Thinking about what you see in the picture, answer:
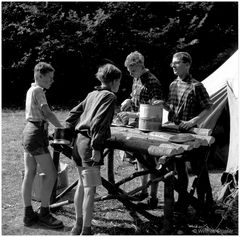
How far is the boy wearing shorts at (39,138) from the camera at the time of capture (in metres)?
4.21

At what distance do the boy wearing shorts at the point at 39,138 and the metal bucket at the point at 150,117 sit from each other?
809 mm

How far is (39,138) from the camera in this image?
422 cm

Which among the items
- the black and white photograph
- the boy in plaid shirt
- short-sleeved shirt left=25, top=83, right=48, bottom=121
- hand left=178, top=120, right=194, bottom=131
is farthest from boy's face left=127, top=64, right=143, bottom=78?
short-sleeved shirt left=25, top=83, right=48, bottom=121

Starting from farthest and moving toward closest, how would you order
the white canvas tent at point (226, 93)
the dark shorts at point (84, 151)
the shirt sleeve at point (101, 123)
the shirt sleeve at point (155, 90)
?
the white canvas tent at point (226, 93) → the shirt sleeve at point (155, 90) → the dark shorts at point (84, 151) → the shirt sleeve at point (101, 123)

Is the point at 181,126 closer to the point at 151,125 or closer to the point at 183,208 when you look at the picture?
the point at 151,125

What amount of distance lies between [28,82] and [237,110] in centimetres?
956

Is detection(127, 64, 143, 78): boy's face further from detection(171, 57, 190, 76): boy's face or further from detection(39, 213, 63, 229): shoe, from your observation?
detection(39, 213, 63, 229): shoe

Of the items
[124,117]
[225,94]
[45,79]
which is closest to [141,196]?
[124,117]

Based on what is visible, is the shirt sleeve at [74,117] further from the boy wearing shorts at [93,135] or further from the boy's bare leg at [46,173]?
the boy's bare leg at [46,173]

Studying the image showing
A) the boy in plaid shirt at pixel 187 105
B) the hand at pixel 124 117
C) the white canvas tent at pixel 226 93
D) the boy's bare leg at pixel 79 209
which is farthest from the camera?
the white canvas tent at pixel 226 93

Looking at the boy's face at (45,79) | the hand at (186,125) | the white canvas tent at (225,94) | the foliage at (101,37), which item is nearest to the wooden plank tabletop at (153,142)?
the hand at (186,125)

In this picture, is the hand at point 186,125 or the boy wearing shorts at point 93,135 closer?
the boy wearing shorts at point 93,135

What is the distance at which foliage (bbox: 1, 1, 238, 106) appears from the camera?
1355 centimetres

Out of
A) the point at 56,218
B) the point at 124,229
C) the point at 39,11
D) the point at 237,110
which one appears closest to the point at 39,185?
the point at 56,218
